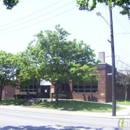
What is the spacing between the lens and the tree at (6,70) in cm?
3416

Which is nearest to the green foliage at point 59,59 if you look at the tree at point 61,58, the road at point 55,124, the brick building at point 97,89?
the tree at point 61,58

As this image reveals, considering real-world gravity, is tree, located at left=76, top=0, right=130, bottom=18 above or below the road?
above

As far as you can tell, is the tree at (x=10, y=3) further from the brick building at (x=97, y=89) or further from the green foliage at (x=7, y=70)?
the brick building at (x=97, y=89)

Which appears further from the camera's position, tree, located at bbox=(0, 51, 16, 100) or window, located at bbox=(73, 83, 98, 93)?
window, located at bbox=(73, 83, 98, 93)

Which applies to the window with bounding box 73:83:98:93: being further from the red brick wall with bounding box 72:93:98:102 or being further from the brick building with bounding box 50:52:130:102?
the red brick wall with bounding box 72:93:98:102

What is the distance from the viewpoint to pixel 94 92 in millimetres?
34719

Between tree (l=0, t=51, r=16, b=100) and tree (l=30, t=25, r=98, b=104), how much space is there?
8.26m

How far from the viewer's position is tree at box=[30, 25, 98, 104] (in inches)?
1020

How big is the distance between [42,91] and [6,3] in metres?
34.2

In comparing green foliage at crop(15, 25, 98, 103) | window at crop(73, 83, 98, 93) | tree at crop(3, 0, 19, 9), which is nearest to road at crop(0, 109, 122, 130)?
tree at crop(3, 0, 19, 9)

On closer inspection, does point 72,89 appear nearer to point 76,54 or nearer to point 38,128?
point 76,54

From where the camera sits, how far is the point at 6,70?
1377 inches

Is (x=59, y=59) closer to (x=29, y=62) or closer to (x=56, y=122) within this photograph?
(x=29, y=62)

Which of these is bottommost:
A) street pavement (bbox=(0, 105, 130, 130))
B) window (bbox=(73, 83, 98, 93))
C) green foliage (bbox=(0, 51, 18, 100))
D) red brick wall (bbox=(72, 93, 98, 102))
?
street pavement (bbox=(0, 105, 130, 130))
